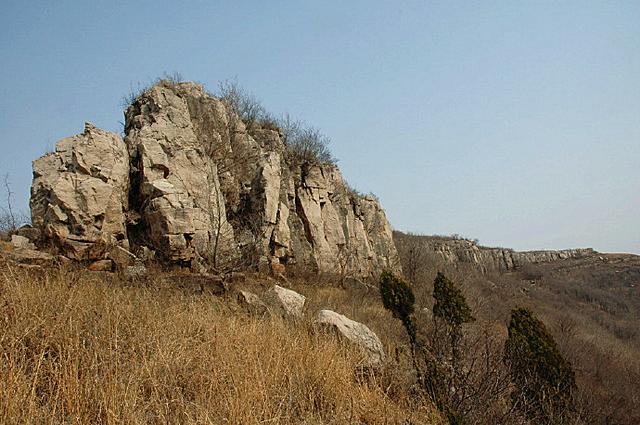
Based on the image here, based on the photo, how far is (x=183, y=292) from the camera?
23.8ft

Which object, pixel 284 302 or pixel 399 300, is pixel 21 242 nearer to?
pixel 284 302

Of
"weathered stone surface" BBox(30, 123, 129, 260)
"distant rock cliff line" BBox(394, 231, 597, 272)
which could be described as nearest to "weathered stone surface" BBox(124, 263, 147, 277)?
"weathered stone surface" BBox(30, 123, 129, 260)

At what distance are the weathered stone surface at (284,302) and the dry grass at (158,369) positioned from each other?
166 cm

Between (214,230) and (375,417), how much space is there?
25.6 ft

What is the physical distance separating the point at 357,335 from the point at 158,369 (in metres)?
3.71

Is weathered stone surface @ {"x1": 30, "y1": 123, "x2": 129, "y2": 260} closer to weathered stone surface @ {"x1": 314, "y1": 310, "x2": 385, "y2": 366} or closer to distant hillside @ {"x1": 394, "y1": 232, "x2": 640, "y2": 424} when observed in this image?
weathered stone surface @ {"x1": 314, "y1": 310, "x2": 385, "y2": 366}

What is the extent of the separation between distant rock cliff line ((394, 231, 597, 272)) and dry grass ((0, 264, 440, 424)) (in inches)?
2088

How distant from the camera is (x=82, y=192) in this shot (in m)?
8.59

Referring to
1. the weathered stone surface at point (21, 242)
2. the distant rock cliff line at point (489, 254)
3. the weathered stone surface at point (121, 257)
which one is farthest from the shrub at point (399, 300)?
the distant rock cliff line at point (489, 254)

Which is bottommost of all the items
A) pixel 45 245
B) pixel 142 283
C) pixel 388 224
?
pixel 142 283

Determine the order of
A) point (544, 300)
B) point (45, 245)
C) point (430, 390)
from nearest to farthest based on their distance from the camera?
point (430, 390) < point (45, 245) < point (544, 300)

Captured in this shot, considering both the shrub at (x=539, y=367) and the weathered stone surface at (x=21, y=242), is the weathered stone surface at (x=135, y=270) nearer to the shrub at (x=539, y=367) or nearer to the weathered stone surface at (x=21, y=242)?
the weathered stone surface at (x=21, y=242)

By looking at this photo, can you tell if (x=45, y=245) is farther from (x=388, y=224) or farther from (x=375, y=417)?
(x=388, y=224)

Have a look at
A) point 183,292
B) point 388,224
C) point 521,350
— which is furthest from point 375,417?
point 388,224
